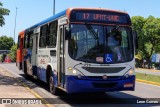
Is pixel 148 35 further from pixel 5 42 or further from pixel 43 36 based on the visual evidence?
pixel 5 42

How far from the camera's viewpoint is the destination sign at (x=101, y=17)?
12.4 meters

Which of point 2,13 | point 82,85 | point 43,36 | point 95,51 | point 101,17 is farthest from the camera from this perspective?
point 2,13

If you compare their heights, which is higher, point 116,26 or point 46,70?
point 116,26

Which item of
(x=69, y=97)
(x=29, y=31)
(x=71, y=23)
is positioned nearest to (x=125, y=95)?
(x=69, y=97)

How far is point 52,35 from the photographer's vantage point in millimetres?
14602

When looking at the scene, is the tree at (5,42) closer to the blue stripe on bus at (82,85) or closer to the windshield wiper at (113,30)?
the windshield wiper at (113,30)

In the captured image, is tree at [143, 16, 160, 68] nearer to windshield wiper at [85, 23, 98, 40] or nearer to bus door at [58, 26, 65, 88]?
bus door at [58, 26, 65, 88]

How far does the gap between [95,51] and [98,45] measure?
0.24 m

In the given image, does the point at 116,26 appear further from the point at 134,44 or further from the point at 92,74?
the point at 92,74

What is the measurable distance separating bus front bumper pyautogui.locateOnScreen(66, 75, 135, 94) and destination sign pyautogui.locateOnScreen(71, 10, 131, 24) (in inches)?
78.6

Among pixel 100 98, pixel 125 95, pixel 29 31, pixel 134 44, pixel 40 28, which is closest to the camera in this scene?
pixel 134 44

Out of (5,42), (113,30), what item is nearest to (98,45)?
(113,30)

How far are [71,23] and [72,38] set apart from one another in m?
0.51

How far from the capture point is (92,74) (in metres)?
12.0
